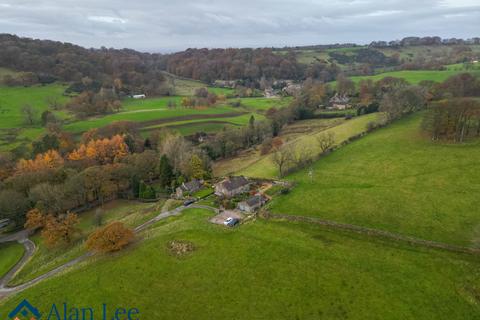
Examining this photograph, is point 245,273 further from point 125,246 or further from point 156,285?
point 125,246

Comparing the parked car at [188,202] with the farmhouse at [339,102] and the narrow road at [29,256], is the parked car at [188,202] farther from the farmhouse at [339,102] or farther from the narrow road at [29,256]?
the farmhouse at [339,102]

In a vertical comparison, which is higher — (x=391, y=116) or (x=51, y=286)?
(x=391, y=116)

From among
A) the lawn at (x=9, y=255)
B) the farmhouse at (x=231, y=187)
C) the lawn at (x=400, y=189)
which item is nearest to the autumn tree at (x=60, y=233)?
the lawn at (x=9, y=255)

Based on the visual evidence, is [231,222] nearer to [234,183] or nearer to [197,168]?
[234,183]

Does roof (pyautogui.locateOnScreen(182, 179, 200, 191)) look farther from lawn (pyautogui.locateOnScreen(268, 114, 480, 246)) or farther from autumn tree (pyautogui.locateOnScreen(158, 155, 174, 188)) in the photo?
lawn (pyautogui.locateOnScreen(268, 114, 480, 246))

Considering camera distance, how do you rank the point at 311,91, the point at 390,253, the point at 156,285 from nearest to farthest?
the point at 156,285 → the point at 390,253 → the point at 311,91

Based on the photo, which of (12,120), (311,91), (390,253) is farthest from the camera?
(311,91)

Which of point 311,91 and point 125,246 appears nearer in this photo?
point 125,246

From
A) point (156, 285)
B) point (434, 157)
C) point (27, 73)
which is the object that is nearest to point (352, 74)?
point (434, 157)
